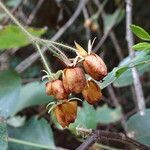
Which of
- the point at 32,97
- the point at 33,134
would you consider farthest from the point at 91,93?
the point at 32,97

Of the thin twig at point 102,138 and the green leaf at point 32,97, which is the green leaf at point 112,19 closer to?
the green leaf at point 32,97

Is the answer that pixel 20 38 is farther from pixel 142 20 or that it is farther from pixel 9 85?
pixel 142 20

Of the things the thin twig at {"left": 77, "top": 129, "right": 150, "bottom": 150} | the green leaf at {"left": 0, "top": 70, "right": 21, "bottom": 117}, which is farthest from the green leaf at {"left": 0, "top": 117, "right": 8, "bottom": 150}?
the thin twig at {"left": 77, "top": 129, "right": 150, "bottom": 150}

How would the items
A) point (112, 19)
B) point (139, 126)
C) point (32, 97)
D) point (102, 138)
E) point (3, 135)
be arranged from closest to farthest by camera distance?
point (102, 138) < point (3, 135) < point (139, 126) < point (32, 97) < point (112, 19)

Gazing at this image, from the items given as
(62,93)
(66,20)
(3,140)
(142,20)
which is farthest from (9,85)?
(142,20)

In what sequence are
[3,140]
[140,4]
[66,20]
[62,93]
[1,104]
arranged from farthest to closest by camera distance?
[140,4] < [66,20] < [1,104] < [3,140] < [62,93]

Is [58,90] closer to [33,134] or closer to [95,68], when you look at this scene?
[95,68]

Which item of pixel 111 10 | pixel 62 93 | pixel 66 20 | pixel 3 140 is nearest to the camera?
pixel 62 93

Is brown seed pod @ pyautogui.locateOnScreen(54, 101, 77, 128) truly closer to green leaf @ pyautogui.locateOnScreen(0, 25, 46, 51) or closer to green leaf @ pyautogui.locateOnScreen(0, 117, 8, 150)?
green leaf @ pyautogui.locateOnScreen(0, 117, 8, 150)
